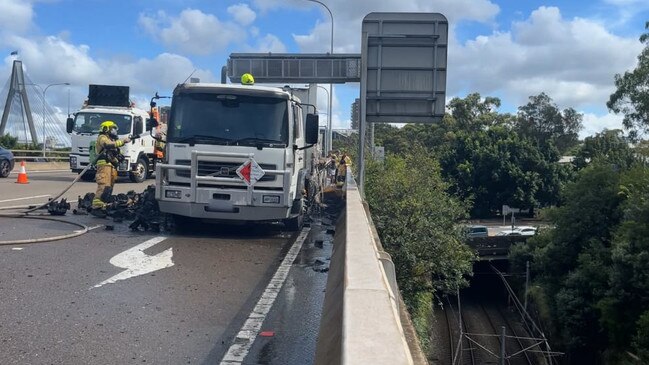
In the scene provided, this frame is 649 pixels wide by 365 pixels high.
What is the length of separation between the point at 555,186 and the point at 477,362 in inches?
867

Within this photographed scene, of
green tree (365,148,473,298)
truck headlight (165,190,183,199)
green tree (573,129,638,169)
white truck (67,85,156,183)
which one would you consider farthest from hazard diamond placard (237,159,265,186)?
green tree (573,129,638,169)

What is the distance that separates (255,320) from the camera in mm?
6258

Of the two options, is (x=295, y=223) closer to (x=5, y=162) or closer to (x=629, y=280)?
(x=629, y=280)

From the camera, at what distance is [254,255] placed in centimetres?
991

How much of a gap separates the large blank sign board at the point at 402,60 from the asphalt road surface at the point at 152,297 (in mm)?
4293

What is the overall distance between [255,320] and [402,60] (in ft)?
30.2

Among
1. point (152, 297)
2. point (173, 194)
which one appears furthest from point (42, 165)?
point (152, 297)

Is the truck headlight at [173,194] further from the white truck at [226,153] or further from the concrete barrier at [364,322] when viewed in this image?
the concrete barrier at [364,322]

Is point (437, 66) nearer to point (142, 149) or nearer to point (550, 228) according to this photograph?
point (142, 149)

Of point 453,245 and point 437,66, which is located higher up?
point 437,66

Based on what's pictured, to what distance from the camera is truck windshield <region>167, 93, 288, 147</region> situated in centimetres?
1116

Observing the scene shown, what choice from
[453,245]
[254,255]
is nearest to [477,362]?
[453,245]

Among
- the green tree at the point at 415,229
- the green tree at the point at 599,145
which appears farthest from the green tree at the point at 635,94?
the green tree at the point at 415,229

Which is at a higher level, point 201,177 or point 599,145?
point 599,145
